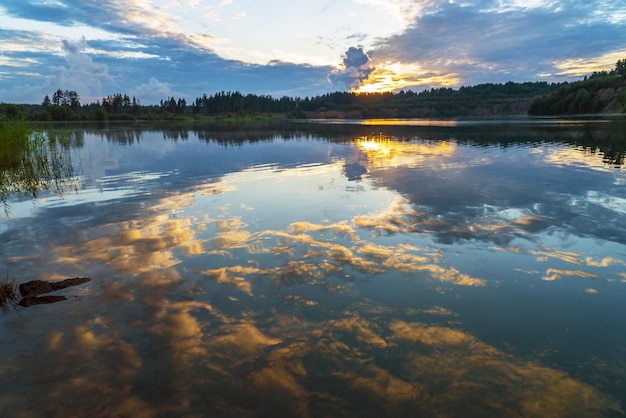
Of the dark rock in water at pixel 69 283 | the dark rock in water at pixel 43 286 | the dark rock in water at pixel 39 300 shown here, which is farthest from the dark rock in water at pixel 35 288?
the dark rock in water at pixel 39 300

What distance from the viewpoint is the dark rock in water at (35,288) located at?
9.23 m

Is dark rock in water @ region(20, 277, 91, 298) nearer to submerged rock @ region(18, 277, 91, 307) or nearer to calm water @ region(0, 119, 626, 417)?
submerged rock @ region(18, 277, 91, 307)

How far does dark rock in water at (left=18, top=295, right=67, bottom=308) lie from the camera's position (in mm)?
8773

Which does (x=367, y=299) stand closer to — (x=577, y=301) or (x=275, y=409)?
(x=275, y=409)

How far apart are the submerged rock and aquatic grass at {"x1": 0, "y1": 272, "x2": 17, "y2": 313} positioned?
0.58 ft

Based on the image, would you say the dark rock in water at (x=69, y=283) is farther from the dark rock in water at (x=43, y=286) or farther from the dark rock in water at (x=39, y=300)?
the dark rock in water at (x=39, y=300)

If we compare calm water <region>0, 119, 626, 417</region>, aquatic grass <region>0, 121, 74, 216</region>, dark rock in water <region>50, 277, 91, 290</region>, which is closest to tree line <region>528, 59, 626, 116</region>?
calm water <region>0, 119, 626, 417</region>

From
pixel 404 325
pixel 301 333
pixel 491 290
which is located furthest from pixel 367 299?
pixel 491 290

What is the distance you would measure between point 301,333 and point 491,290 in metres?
5.03

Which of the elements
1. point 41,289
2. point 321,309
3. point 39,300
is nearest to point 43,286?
point 41,289

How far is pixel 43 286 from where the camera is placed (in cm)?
950

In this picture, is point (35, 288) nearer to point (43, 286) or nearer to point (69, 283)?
point (43, 286)

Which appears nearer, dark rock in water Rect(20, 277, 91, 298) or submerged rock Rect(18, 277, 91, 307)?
submerged rock Rect(18, 277, 91, 307)

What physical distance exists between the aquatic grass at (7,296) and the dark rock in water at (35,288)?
20 cm
